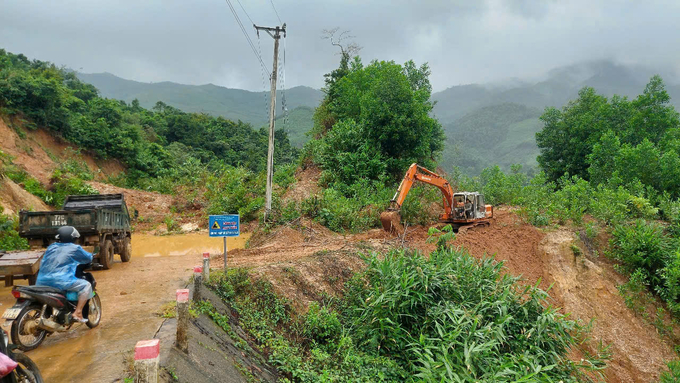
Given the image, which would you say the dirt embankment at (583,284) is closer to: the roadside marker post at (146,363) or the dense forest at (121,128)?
the roadside marker post at (146,363)

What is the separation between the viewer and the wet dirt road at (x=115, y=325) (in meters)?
4.27

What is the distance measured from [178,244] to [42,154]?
53.2 feet

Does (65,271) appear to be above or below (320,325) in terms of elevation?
above

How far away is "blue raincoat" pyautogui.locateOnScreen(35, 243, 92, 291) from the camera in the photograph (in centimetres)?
499

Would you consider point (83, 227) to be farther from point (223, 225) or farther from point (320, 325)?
point (320, 325)

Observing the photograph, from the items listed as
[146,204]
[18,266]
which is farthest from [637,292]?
[146,204]

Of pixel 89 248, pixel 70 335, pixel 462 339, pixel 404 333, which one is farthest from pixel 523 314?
pixel 89 248

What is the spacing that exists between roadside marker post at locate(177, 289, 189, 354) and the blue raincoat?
1758 mm

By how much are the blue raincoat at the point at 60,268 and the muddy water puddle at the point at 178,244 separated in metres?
8.32

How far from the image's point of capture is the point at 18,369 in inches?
134

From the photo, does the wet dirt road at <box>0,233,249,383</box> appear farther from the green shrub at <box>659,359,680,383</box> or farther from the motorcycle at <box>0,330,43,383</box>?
the green shrub at <box>659,359,680,383</box>

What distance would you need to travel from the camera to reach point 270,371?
5676 millimetres

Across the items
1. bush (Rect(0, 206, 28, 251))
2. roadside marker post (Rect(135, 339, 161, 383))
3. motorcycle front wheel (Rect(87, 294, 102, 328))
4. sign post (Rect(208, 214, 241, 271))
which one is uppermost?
sign post (Rect(208, 214, 241, 271))

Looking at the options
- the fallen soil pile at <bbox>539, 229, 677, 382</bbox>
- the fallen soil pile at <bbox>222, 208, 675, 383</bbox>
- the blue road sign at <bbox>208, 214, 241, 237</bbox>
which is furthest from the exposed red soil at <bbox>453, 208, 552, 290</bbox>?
the blue road sign at <bbox>208, 214, 241, 237</bbox>
